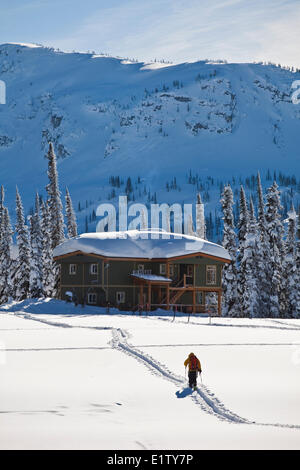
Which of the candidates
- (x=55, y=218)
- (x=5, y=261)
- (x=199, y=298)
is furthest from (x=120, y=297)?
(x=5, y=261)

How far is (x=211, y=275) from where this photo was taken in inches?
2781

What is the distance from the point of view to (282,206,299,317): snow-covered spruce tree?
234 ft

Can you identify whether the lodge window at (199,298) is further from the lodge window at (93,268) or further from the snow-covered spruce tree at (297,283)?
the lodge window at (93,268)

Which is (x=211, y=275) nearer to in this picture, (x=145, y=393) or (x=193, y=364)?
(x=193, y=364)

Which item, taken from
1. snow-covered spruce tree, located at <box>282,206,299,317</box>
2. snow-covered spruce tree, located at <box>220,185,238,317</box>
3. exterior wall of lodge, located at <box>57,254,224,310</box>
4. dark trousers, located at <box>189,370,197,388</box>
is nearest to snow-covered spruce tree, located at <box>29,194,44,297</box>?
exterior wall of lodge, located at <box>57,254,224,310</box>

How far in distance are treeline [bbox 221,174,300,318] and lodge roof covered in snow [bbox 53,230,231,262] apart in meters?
2.89

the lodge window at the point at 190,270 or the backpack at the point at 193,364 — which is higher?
the lodge window at the point at 190,270

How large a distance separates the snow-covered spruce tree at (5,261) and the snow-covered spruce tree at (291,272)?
33451 mm

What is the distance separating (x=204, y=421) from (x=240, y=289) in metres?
54.9

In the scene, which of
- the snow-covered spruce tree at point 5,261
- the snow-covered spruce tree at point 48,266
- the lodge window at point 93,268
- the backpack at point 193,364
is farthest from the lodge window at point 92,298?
the backpack at point 193,364

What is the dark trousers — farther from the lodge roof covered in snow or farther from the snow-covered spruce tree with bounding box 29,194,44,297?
the snow-covered spruce tree with bounding box 29,194,44,297

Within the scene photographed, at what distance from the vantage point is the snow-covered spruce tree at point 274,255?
7006 centimetres

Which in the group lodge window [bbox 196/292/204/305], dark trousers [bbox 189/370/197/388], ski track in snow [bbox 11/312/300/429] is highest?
dark trousers [bbox 189/370/197/388]
